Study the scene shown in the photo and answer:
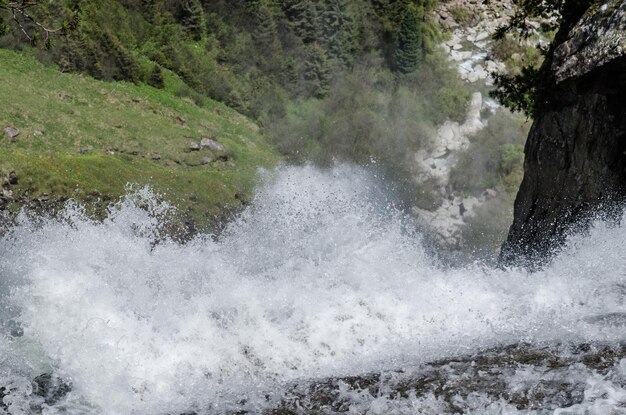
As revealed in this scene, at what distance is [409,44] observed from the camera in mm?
49344

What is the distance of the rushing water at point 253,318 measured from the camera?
841 centimetres

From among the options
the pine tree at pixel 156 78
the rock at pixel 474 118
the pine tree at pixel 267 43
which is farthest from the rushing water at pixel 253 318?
the rock at pixel 474 118

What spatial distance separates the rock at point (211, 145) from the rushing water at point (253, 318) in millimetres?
26186

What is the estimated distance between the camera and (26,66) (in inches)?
1415

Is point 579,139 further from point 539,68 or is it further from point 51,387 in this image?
point 51,387

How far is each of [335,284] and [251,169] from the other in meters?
28.6

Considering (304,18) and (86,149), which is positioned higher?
(304,18)

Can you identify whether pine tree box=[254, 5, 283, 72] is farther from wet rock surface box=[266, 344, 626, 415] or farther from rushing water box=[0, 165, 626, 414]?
wet rock surface box=[266, 344, 626, 415]

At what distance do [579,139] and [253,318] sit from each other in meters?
7.92

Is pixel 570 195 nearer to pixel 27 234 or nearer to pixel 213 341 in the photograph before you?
pixel 213 341

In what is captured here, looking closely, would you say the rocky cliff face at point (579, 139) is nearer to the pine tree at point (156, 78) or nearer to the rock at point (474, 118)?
the pine tree at point (156, 78)

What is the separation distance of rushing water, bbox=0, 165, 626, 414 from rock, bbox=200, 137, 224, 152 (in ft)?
85.9

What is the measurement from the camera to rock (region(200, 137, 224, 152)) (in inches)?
1517

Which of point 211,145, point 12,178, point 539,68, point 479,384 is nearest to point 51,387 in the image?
point 479,384
